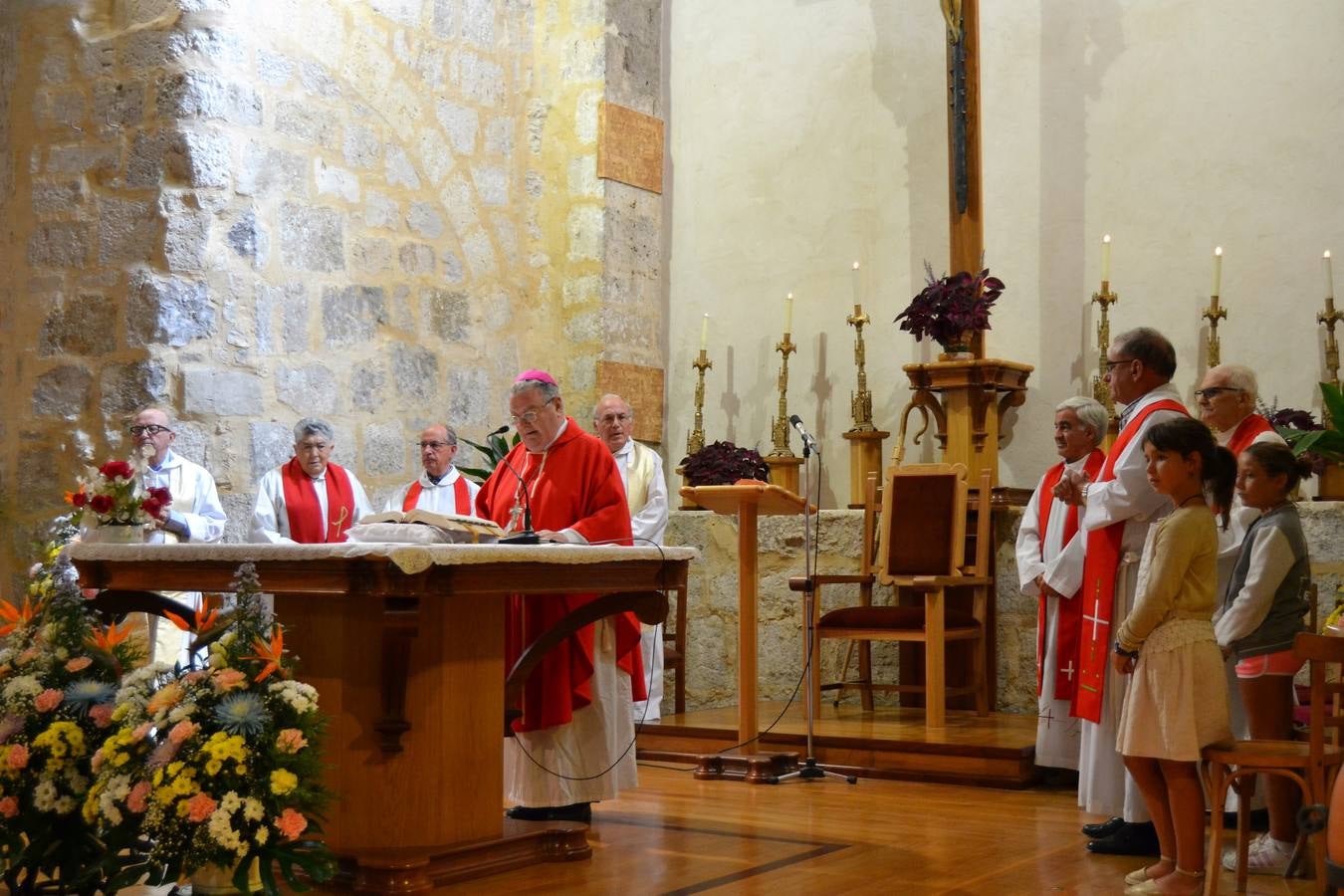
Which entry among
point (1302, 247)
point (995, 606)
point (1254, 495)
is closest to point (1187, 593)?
point (1254, 495)

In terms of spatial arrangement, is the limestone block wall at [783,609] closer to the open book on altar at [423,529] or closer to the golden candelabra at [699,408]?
the golden candelabra at [699,408]

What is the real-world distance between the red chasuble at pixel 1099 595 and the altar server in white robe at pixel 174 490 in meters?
3.65

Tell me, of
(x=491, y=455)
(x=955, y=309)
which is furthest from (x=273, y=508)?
(x=955, y=309)

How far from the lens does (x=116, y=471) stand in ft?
16.1

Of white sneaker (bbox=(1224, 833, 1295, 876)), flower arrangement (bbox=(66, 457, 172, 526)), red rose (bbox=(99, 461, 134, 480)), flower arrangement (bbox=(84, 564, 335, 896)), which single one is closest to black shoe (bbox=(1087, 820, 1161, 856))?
white sneaker (bbox=(1224, 833, 1295, 876))

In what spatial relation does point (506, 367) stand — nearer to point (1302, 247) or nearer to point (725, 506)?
point (725, 506)

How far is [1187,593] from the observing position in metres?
3.91

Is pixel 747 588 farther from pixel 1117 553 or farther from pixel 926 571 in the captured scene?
pixel 1117 553

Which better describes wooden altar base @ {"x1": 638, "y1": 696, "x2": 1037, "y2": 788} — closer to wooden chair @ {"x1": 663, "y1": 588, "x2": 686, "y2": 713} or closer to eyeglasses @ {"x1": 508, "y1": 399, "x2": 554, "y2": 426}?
wooden chair @ {"x1": 663, "y1": 588, "x2": 686, "y2": 713}

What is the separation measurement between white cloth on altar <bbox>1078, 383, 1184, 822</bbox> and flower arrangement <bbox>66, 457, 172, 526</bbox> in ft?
9.86

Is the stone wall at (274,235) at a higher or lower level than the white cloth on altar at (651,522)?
higher

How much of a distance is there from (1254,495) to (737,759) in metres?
2.48

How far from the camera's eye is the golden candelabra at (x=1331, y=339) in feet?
21.3

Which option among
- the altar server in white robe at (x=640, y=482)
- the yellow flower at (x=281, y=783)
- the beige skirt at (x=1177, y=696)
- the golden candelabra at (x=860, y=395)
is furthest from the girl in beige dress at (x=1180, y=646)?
the golden candelabra at (x=860, y=395)
